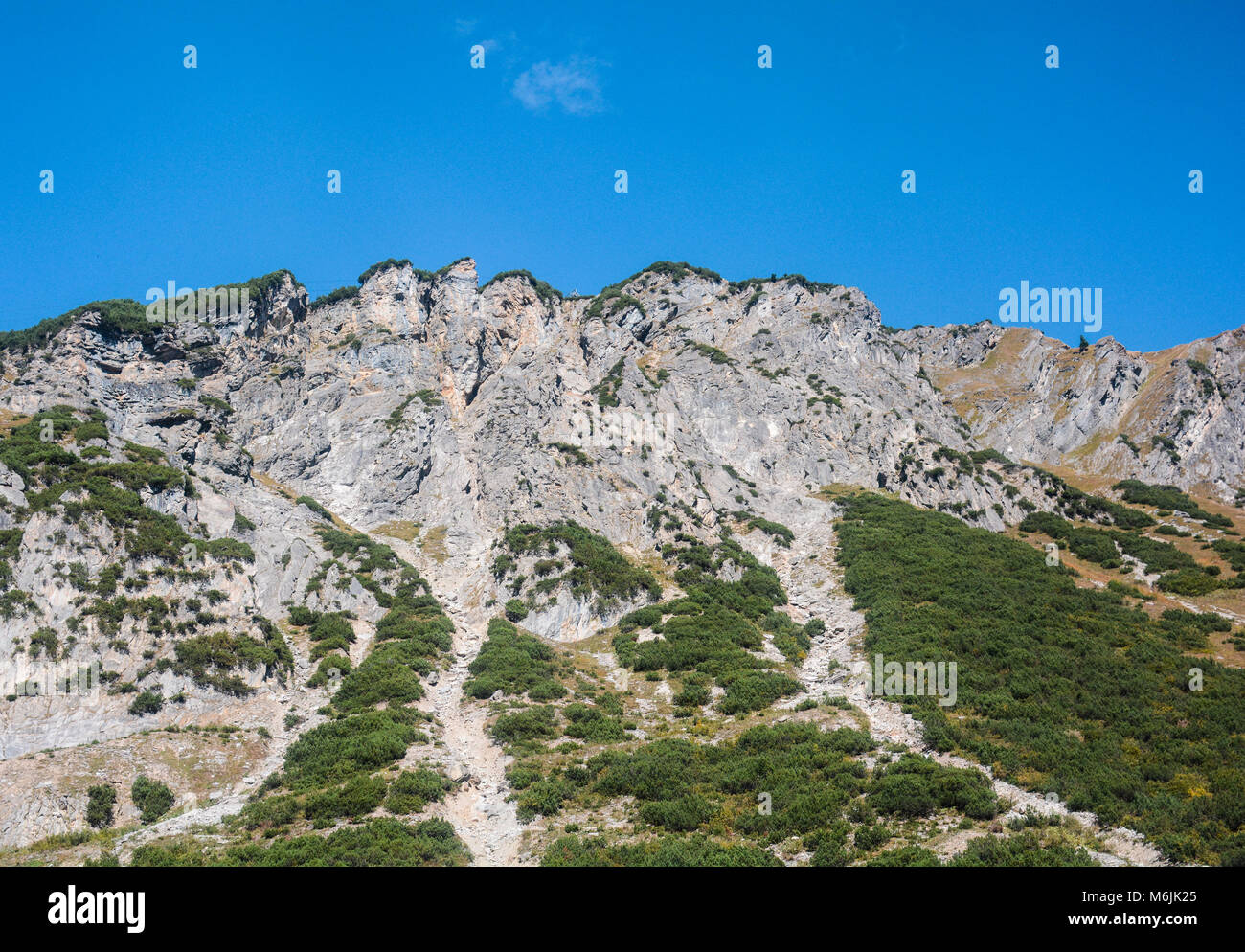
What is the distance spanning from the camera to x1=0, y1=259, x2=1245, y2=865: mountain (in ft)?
91.7

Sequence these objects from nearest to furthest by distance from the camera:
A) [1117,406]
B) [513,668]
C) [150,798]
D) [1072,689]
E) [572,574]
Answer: [150,798]
[1072,689]
[513,668]
[572,574]
[1117,406]

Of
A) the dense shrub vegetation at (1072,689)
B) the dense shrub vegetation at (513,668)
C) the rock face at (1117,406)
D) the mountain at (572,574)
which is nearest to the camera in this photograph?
the dense shrub vegetation at (1072,689)

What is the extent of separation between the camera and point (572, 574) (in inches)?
2473

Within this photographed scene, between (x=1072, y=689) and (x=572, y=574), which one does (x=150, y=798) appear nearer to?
(x=572, y=574)

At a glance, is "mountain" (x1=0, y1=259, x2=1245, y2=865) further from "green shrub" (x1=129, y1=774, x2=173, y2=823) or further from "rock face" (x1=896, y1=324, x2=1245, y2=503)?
"rock face" (x1=896, y1=324, x2=1245, y2=503)

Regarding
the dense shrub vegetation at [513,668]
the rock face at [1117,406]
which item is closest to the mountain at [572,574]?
the dense shrub vegetation at [513,668]

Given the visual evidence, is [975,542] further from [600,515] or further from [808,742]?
[808,742]

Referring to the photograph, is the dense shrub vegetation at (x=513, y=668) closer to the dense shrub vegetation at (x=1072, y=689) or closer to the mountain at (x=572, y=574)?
the mountain at (x=572, y=574)

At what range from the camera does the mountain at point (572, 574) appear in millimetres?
27938

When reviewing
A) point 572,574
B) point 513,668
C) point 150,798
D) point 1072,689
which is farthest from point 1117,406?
point 150,798

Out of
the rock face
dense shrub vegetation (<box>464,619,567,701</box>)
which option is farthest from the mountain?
the rock face

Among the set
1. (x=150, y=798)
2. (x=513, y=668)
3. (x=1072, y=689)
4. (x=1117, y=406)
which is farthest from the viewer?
(x=1117, y=406)

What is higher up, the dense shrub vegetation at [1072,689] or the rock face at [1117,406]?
the rock face at [1117,406]

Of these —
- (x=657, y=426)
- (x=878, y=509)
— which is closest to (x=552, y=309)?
(x=657, y=426)
